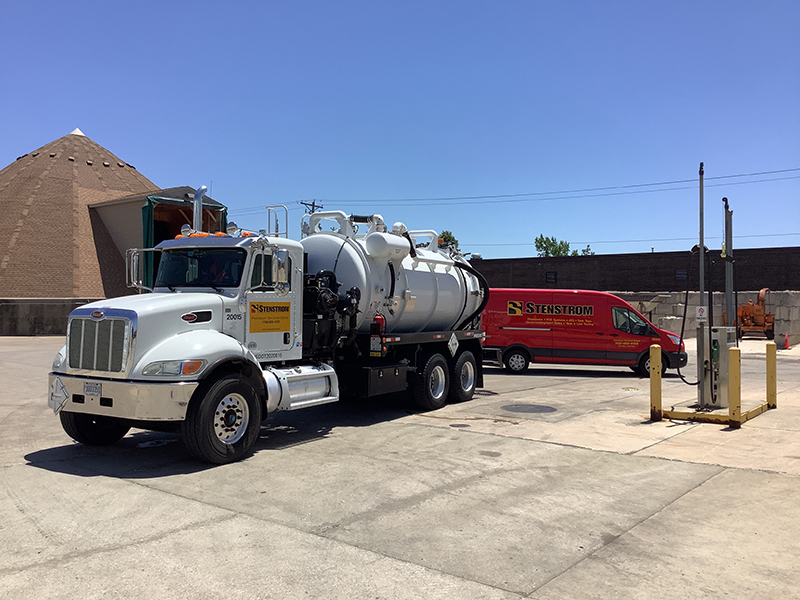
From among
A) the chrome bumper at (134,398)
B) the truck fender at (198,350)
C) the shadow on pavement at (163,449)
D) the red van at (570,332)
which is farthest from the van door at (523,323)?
the chrome bumper at (134,398)

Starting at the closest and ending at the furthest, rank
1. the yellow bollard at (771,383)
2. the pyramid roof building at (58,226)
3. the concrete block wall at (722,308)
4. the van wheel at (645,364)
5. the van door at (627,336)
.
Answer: the yellow bollard at (771,383) < the van wheel at (645,364) < the van door at (627,336) < the concrete block wall at (722,308) < the pyramid roof building at (58,226)

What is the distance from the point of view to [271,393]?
8.85 m

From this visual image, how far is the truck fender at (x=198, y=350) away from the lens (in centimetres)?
770

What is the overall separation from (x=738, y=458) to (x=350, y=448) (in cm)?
503

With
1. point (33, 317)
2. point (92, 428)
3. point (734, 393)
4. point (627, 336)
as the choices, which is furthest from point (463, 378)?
point (33, 317)

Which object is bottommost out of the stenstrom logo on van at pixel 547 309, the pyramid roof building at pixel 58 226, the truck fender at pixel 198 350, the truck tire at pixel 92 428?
the truck tire at pixel 92 428

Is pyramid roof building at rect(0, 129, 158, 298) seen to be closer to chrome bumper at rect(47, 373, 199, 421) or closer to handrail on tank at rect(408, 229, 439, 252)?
handrail on tank at rect(408, 229, 439, 252)

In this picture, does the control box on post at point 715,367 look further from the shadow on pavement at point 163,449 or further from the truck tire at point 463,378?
the shadow on pavement at point 163,449

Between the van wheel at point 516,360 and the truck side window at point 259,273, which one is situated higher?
the truck side window at point 259,273

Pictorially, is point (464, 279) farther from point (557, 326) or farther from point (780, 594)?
point (780, 594)

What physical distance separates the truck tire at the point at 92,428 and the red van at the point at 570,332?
39.6 feet

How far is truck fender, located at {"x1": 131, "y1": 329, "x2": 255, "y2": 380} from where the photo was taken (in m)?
7.70

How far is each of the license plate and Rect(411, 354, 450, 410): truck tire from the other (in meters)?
6.11

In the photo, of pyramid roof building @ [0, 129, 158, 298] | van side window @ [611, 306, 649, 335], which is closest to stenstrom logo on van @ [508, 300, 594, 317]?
van side window @ [611, 306, 649, 335]
